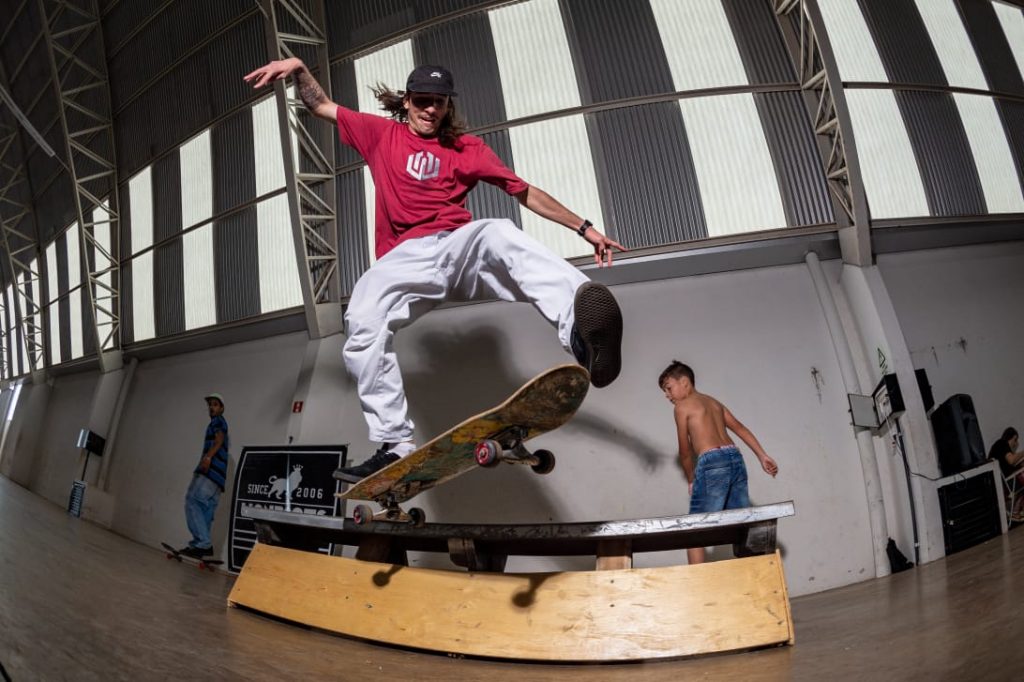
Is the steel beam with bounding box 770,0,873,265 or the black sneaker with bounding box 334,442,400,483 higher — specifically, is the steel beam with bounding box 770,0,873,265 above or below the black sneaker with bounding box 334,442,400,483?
above

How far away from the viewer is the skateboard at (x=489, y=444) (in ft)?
5.56

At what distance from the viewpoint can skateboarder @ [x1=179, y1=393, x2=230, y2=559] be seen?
3061 mm

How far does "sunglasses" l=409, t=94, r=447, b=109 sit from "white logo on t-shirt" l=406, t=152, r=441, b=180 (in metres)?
0.27

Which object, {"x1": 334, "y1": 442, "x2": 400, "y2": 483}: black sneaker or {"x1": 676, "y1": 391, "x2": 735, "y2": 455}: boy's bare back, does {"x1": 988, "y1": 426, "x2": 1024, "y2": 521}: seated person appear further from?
{"x1": 334, "y1": 442, "x2": 400, "y2": 483}: black sneaker

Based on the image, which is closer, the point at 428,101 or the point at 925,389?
the point at 428,101

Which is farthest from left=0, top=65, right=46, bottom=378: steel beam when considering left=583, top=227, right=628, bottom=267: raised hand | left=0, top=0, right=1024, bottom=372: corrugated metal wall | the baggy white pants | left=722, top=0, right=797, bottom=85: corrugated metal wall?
left=722, top=0, right=797, bottom=85: corrugated metal wall

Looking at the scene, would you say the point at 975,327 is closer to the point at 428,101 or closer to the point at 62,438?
the point at 428,101

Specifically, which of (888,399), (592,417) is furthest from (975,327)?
(592,417)

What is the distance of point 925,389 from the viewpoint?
2939 mm

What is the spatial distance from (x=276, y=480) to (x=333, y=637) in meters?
1.24

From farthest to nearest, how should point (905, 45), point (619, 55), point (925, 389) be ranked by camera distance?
point (619, 55) < point (905, 45) < point (925, 389)

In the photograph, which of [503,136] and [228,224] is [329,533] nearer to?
[228,224]

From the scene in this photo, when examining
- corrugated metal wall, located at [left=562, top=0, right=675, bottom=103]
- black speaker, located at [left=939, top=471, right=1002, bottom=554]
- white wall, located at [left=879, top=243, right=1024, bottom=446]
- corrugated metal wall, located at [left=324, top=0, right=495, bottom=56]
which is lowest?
black speaker, located at [left=939, top=471, right=1002, bottom=554]

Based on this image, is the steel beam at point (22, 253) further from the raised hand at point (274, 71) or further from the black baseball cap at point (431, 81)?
the black baseball cap at point (431, 81)
